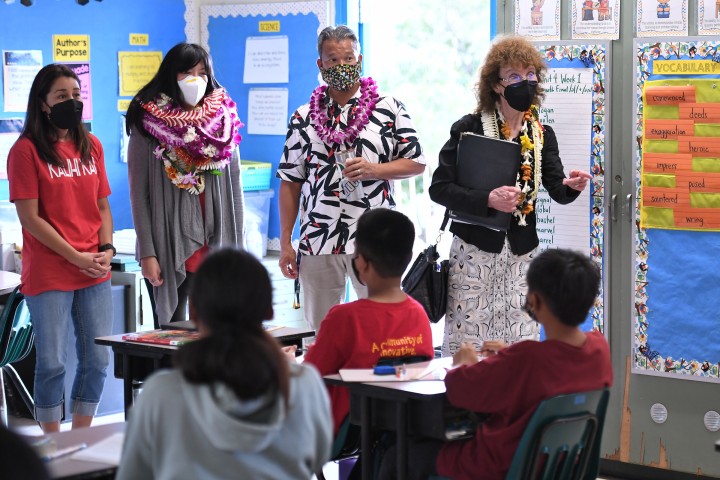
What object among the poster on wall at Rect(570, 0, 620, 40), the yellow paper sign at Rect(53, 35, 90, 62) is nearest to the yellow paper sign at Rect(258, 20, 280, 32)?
the yellow paper sign at Rect(53, 35, 90, 62)

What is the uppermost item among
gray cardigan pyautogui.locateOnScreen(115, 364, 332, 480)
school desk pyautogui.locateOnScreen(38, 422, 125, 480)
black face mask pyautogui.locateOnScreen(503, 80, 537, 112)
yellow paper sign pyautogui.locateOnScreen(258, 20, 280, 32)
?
yellow paper sign pyautogui.locateOnScreen(258, 20, 280, 32)

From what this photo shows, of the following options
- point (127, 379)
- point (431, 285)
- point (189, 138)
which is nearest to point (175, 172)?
point (189, 138)

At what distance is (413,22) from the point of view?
18.9ft

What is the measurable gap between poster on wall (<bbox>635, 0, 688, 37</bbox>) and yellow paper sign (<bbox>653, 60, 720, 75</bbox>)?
4.3 inches

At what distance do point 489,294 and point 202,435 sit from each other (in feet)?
6.65

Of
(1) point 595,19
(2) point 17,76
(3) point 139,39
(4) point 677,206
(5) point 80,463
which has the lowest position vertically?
(5) point 80,463

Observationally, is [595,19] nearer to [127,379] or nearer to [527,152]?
[527,152]

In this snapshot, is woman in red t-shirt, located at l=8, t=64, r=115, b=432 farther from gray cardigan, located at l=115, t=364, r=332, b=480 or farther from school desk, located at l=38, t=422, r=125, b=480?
gray cardigan, located at l=115, t=364, r=332, b=480

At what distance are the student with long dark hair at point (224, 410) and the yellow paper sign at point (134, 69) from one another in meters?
4.34

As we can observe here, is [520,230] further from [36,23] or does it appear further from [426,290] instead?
[36,23]

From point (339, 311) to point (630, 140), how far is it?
69.0 inches

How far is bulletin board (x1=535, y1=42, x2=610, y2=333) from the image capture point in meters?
4.32

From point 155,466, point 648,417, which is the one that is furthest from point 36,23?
point 155,466

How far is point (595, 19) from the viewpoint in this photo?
4293 millimetres
